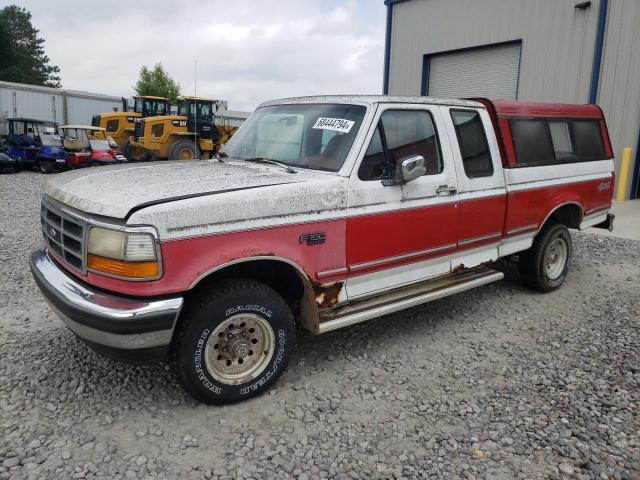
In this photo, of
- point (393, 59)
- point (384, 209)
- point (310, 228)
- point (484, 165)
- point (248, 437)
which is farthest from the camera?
point (393, 59)

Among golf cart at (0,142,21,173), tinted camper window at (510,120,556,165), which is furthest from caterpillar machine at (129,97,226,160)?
tinted camper window at (510,120,556,165)

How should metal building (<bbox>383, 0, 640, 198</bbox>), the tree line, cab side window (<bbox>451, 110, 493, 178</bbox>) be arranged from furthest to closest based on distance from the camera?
the tree line
metal building (<bbox>383, 0, 640, 198</bbox>)
cab side window (<bbox>451, 110, 493, 178</bbox>)

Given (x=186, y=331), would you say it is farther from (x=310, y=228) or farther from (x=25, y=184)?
(x=25, y=184)

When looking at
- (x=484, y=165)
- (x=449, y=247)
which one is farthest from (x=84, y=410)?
(x=484, y=165)

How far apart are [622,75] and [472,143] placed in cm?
938

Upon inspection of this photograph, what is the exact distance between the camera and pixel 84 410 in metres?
3.33

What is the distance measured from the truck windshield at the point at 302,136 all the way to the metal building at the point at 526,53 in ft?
34.1

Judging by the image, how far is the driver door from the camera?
151 inches

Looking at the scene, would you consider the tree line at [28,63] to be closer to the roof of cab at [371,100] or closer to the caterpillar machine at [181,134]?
Result: the caterpillar machine at [181,134]

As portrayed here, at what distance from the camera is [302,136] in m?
4.21

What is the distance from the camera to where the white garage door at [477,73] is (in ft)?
45.9

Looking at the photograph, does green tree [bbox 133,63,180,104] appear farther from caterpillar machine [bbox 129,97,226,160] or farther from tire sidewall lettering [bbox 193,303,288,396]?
tire sidewall lettering [bbox 193,303,288,396]

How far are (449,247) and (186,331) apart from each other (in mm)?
2416

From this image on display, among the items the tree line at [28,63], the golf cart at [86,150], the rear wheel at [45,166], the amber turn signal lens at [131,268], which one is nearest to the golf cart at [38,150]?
the rear wheel at [45,166]
